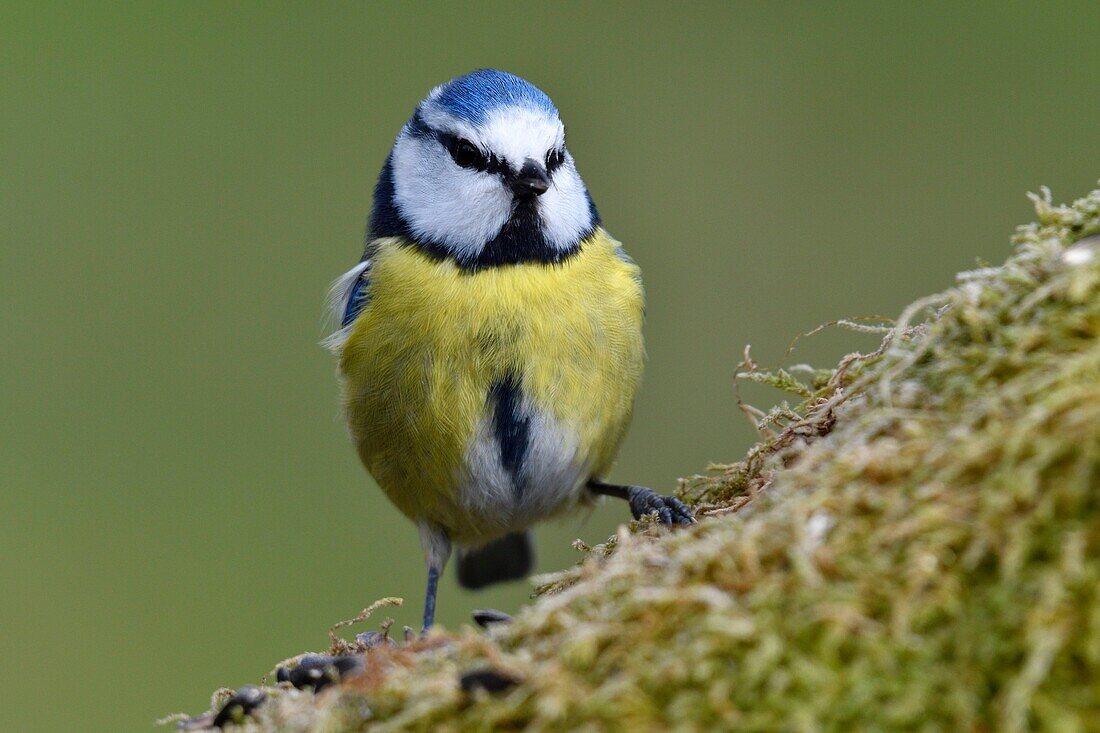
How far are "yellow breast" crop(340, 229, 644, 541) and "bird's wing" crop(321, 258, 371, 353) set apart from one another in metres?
0.04

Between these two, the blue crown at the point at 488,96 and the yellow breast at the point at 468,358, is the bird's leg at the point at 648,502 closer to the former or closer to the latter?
the yellow breast at the point at 468,358

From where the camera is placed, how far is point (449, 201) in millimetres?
2135

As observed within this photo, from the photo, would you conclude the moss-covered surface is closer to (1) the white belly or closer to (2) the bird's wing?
(1) the white belly

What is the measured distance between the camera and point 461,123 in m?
2.18

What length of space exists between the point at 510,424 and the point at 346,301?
0.54 m

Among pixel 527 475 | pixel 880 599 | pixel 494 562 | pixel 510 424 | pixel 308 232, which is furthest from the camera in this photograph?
pixel 308 232

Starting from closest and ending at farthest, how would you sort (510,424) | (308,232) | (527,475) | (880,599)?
1. (880,599)
2. (510,424)
3. (527,475)
4. (308,232)

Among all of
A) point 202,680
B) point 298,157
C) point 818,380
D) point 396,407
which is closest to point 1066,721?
point 818,380

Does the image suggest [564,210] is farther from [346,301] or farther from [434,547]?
[434,547]

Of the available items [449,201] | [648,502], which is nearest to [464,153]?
[449,201]

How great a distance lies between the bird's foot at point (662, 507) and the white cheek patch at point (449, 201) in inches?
22.3

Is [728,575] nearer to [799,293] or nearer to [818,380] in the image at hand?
[818,380]

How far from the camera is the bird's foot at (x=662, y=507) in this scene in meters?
1.63

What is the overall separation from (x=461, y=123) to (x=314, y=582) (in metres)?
2.36
